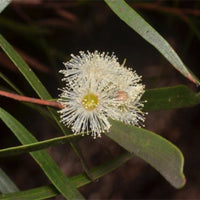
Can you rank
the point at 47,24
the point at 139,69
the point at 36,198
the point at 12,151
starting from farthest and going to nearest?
1. the point at 139,69
2. the point at 47,24
3. the point at 36,198
4. the point at 12,151

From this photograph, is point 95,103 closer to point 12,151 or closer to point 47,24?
point 12,151

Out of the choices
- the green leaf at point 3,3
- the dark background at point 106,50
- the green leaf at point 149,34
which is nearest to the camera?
the green leaf at point 149,34

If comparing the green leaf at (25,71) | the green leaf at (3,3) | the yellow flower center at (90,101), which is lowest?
the yellow flower center at (90,101)

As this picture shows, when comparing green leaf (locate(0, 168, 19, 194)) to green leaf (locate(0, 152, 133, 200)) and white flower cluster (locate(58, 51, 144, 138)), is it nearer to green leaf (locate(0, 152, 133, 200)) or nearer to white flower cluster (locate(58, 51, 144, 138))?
green leaf (locate(0, 152, 133, 200))

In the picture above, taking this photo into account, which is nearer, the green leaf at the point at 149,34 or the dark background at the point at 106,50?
the green leaf at the point at 149,34

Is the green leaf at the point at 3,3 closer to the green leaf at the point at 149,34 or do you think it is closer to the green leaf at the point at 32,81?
the green leaf at the point at 32,81

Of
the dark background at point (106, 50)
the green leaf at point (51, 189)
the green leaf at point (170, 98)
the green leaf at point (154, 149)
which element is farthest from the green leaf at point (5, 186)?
the dark background at point (106, 50)

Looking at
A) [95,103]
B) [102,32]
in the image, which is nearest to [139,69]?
[102,32]

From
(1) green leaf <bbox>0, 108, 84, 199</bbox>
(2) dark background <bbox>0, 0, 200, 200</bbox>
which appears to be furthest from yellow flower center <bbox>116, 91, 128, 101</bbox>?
(2) dark background <bbox>0, 0, 200, 200</bbox>
